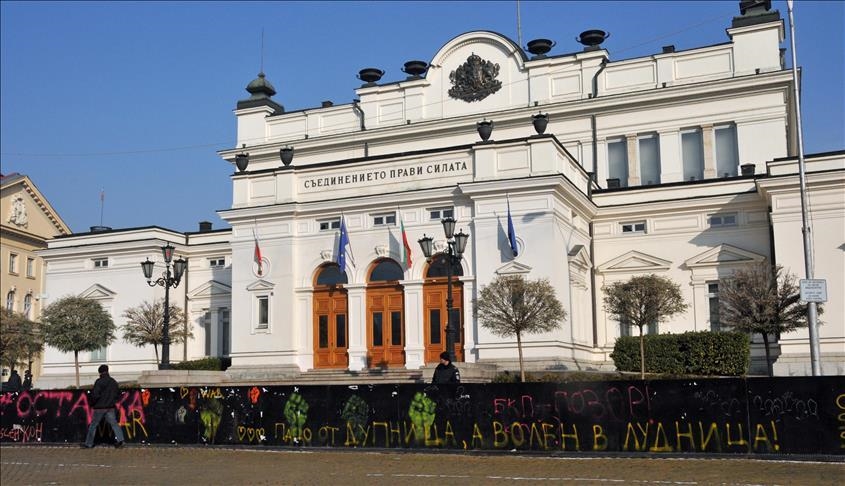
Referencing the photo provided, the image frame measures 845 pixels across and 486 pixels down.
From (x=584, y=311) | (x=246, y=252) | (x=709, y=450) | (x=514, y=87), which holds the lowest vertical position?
(x=709, y=450)

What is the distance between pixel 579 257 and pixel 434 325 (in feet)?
20.8

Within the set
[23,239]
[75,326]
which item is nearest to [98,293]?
[75,326]

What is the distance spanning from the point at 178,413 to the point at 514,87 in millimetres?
29847

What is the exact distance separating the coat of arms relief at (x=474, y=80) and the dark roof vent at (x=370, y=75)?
4.92 meters

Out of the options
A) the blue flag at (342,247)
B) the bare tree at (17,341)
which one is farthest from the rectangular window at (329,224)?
the bare tree at (17,341)

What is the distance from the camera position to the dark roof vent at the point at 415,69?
49.9m

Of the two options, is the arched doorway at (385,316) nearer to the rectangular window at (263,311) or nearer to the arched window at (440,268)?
the arched window at (440,268)

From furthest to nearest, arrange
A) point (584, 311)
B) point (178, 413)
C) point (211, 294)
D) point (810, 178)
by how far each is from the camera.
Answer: point (211, 294), point (584, 311), point (810, 178), point (178, 413)

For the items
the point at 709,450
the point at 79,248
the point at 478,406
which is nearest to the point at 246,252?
the point at 79,248

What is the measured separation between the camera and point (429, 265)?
118 feet

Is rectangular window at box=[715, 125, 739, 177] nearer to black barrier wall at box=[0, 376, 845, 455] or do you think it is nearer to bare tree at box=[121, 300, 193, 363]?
bare tree at box=[121, 300, 193, 363]

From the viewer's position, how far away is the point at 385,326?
36.3m

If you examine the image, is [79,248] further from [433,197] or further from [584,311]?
[584,311]

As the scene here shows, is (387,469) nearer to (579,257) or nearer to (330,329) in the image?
(330,329)
